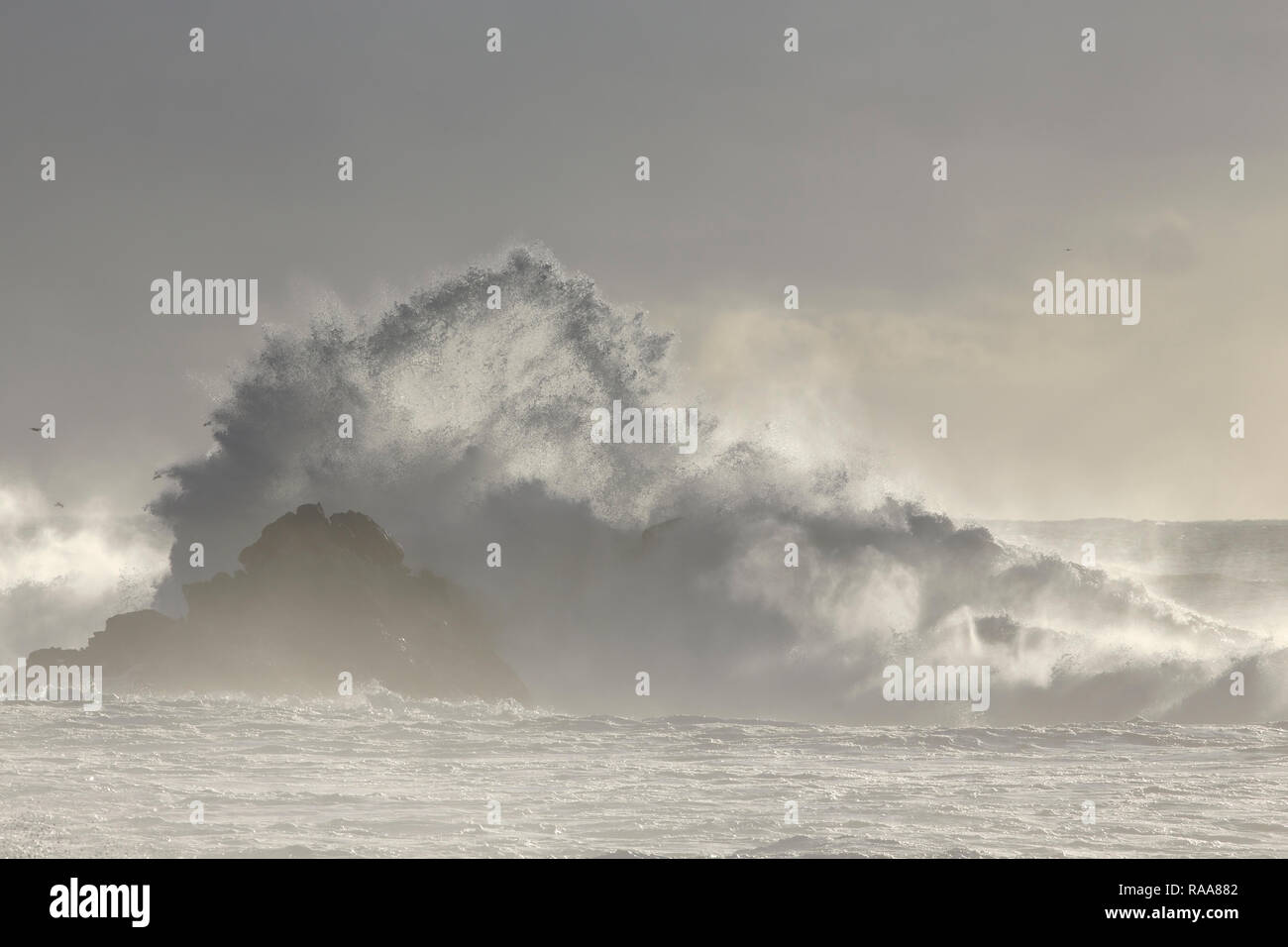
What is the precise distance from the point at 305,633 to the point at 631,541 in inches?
295

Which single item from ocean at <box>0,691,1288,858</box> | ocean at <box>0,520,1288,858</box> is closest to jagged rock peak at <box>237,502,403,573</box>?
ocean at <box>0,520,1288,858</box>

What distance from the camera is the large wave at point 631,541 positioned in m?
26.3

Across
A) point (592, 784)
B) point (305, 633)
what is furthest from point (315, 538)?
point (592, 784)

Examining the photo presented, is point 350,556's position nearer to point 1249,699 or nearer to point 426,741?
point 426,741

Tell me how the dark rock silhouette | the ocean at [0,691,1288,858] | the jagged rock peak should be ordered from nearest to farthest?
the ocean at [0,691,1288,858]
the dark rock silhouette
the jagged rock peak

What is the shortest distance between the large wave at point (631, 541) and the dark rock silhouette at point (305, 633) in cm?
215

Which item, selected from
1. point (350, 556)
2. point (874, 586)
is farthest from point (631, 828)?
point (874, 586)

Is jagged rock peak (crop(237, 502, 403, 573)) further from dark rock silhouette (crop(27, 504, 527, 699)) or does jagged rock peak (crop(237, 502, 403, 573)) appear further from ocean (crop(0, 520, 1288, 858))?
ocean (crop(0, 520, 1288, 858))

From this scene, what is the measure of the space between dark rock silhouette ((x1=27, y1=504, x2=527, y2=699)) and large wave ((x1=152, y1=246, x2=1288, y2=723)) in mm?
2147

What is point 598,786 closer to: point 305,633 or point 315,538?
point 305,633

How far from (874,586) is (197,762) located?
15063 millimetres

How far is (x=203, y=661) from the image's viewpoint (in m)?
24.0

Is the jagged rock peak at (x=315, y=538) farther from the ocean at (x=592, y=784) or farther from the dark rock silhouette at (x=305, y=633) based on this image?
the ocean at (x=592, y=784)

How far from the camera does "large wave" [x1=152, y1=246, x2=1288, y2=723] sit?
26.3 m
